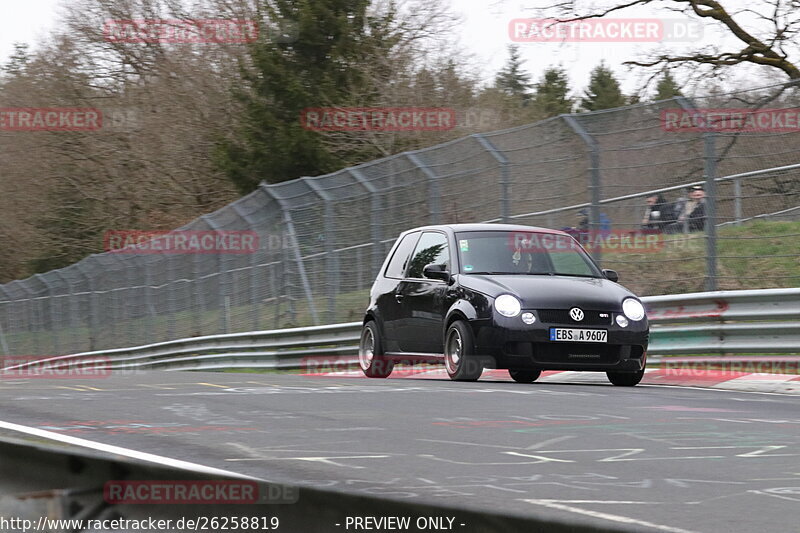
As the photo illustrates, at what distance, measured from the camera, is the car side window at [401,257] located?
1355 centimetres

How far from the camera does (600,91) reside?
94312mm

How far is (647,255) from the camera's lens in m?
13.7

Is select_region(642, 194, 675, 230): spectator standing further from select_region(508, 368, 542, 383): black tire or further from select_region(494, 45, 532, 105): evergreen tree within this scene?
select_region(494, 45, 532, 105): evergreen tree

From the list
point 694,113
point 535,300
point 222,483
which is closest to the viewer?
point 222,483

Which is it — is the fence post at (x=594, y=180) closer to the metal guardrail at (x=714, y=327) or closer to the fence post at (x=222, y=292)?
the metal guardrail at (x=714, y=327)

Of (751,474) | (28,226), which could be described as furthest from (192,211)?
(751,474)

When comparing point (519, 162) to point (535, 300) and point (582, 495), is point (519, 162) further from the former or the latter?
point (582, 495)

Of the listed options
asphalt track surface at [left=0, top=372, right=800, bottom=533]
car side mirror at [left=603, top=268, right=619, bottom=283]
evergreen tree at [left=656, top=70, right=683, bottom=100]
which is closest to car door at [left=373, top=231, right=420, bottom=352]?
car side mirror at [left=603, top=268, right=619, bottom=283]

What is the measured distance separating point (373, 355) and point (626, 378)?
3.11 meters

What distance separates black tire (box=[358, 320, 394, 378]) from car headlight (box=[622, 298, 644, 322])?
3.16m

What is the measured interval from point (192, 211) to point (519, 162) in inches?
1229

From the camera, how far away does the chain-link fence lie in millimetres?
12609

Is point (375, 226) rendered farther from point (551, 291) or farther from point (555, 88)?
point (555, 88)

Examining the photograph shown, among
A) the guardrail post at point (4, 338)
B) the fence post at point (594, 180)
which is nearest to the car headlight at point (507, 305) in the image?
the fence post at point (594, 180)
